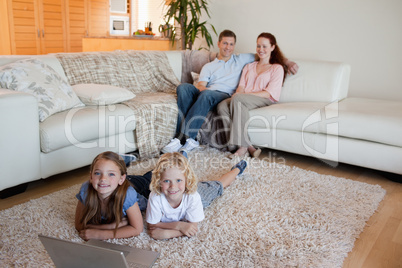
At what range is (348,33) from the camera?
3.93 meters

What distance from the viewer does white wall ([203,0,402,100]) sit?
3723 millimetres

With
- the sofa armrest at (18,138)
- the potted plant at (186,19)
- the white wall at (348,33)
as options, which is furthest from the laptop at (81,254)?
the potted plant at (186,19)

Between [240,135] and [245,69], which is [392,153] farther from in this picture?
[245,69]

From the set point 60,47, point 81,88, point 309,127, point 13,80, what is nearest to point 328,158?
point 309,127

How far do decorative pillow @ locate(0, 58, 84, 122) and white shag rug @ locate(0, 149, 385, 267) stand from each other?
1.87 ft

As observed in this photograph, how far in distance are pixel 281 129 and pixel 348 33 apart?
65.9 inches

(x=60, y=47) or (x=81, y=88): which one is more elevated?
(x=60, y=47)

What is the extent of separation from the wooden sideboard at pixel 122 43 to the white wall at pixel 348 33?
163 cm

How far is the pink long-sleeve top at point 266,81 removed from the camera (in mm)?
3193

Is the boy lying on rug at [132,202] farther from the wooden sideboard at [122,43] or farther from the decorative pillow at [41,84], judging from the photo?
the wooden sideboard at [122,43]

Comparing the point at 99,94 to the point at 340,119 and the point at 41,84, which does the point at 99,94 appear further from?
the point at 340,119

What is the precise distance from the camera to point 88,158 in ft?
8.32

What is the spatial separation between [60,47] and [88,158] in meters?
4.08

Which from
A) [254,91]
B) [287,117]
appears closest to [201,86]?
[254,91]
